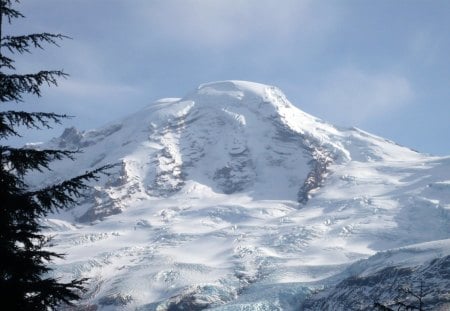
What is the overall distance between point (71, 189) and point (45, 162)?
0.93 meters

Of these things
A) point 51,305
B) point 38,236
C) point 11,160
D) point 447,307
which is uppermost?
point 447,307

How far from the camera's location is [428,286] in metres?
198

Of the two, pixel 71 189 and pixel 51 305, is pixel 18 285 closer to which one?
pixel 51 305

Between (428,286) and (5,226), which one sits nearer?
(5,226)

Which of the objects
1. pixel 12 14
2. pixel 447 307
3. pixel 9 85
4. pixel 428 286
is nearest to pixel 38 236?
pixel 9 85

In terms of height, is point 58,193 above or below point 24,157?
below

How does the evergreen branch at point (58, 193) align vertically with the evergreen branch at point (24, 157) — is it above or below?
below

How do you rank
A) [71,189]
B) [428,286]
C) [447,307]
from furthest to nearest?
[428,286] < [447,307] < [71,189]

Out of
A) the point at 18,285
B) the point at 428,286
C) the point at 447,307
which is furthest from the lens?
the point at 428,286

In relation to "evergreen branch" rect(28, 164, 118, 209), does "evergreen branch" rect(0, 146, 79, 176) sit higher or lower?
higher

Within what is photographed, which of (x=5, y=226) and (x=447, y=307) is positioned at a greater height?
(x=447, y=307)

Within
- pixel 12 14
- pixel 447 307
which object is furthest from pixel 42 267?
pixel 447 307

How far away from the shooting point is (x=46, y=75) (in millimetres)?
17969

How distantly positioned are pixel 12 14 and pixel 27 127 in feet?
9.46
